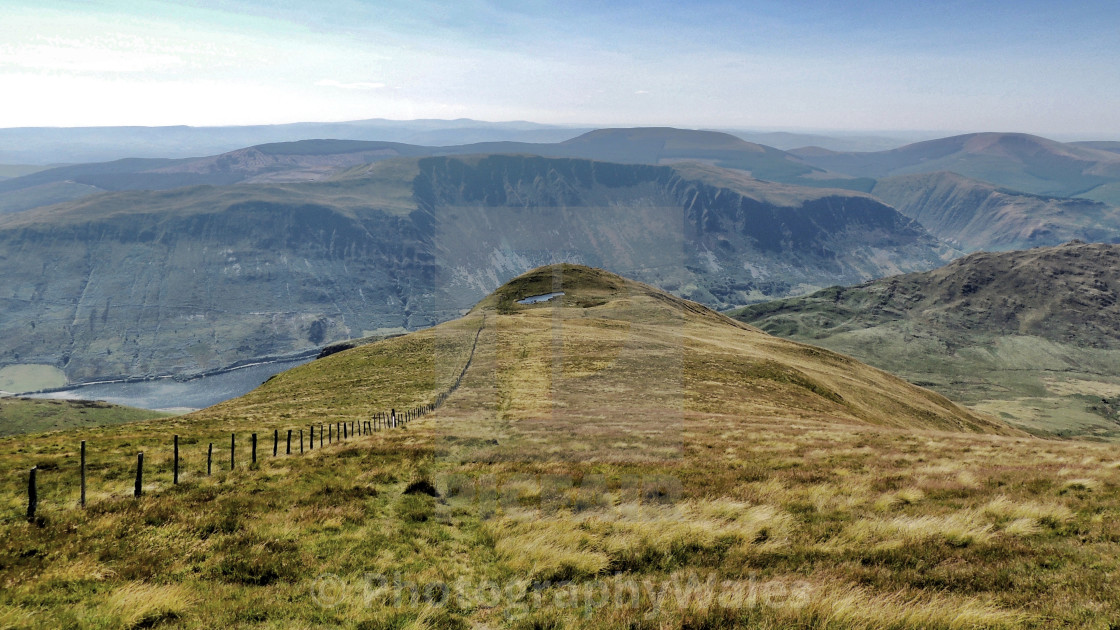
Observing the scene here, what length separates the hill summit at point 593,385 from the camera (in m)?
35.0

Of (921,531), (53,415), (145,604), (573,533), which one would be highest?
(921,531)

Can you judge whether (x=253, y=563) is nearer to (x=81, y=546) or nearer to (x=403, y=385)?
(x=81, y=546)

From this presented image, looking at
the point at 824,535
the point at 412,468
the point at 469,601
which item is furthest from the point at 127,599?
the point at 824,535

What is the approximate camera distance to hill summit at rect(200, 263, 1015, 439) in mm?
35031

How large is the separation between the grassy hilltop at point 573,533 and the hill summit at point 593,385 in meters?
3.70

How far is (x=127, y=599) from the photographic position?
29.2 feet

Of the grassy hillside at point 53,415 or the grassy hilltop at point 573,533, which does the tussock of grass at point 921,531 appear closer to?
the grassy hilltop at point 573,533

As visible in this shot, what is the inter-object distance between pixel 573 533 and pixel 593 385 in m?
38.9

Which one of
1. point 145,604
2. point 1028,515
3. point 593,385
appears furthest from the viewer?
point 593,385

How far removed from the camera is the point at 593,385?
170ft

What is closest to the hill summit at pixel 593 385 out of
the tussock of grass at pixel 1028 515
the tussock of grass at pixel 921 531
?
the tussock of grass at pixel 921 531

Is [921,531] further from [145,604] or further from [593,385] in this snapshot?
[593,385]

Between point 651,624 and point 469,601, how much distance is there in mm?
3745

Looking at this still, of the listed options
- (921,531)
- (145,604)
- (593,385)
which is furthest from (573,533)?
(593,385)
